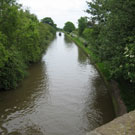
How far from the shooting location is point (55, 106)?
496 inches

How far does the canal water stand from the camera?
9.96m

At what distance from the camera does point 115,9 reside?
410 inches

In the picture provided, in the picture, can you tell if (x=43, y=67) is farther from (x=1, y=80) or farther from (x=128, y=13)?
(x=128, y=13)

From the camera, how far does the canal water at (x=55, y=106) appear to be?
32.7 ft

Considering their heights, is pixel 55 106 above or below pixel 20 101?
below

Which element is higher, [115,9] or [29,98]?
[115,9]

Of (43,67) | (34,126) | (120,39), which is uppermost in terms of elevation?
(120,39)

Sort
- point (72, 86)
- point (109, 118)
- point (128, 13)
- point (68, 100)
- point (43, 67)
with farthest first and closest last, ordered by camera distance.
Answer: point (43, 67), point (72, 86), point (68, 100), point (109, 118), point (128, 13)

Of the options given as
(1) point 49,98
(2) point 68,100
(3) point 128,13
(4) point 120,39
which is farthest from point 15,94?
(3) point 128,13

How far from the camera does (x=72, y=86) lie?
55.2 feet

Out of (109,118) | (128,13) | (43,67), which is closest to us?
(128,13)

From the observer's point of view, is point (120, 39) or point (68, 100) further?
point (68, 100)

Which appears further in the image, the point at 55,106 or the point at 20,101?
the point at 20,101

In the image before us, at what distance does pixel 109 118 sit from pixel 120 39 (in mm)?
5115
